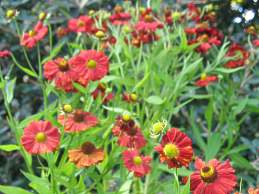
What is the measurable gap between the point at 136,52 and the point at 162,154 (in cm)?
94

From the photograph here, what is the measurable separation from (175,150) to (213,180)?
8 centimetres

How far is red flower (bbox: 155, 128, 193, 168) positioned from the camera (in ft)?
3.07

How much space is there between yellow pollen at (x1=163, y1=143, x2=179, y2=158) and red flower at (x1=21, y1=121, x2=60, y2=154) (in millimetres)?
251

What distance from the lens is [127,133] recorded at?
46.4 inches

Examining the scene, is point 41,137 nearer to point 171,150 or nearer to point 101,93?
point 171,150

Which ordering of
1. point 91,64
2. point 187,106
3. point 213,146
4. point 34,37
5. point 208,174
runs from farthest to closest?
1. point 187,106
2. point 213,146
3. point 34,37
4. point 91,64
5. point 208,174

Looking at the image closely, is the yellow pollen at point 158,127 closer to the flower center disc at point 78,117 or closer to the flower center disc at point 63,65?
the flower center disc at point 78,117

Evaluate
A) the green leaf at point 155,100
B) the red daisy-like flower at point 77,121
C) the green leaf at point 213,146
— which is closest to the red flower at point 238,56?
the green leaf at point 213,146

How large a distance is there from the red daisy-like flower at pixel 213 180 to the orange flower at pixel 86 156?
0.86ft

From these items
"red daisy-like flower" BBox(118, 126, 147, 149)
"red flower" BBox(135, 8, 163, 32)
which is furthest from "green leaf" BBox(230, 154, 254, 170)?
"red daisy-like flower" BBox(118, 126, 147, 149)

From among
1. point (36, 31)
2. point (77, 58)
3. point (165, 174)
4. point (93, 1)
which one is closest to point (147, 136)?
point (77, 58)

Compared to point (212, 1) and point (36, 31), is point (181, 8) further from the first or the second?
point (36, 31)

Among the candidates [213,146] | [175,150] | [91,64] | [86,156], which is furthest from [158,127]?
[213,146]

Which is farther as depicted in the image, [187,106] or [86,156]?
[187,106]
